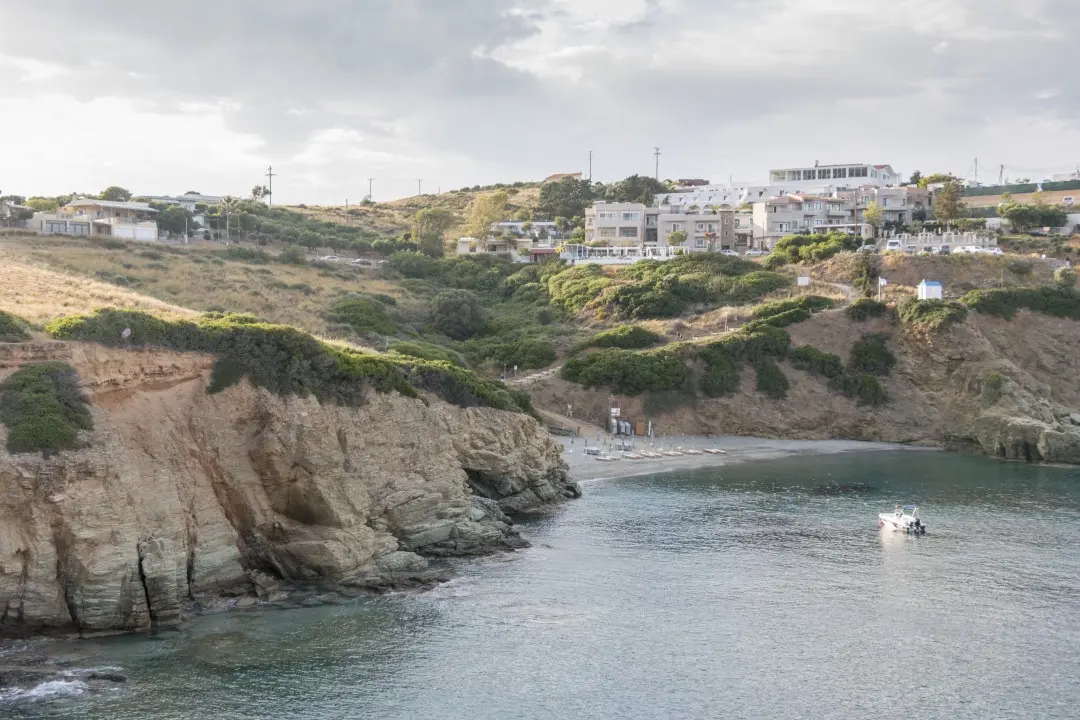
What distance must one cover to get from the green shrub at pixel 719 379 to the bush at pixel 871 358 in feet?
34.2

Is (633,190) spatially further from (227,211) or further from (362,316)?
(362,316)

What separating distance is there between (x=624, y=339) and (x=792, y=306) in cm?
1510

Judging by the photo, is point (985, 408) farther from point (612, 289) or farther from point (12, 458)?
point (12, 458)

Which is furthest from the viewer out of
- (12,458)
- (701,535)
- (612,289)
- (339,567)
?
(612,289)

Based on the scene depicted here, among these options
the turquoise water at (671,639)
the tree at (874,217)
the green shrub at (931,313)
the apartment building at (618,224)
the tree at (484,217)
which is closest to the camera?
the turquoise water at (671,639)

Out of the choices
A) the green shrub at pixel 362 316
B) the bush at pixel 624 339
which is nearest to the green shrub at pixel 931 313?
the bush at pixel 624 339

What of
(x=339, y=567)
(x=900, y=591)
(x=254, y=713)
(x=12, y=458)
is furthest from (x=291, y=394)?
(x=900, y=591)

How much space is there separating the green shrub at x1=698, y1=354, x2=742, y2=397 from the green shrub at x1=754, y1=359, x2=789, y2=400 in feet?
5.62

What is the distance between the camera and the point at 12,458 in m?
33.5

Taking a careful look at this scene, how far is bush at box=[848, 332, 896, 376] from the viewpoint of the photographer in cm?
8888

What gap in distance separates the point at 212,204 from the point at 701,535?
385 feet

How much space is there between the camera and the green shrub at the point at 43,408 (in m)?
34.2

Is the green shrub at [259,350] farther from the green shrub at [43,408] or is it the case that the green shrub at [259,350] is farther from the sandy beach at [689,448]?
the sandy beach at [689,448]

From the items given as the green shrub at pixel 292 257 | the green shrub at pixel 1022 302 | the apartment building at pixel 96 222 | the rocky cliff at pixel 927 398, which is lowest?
the rocky cliff at pixel 927 398
